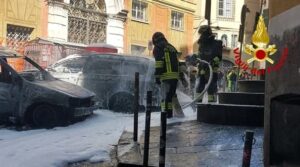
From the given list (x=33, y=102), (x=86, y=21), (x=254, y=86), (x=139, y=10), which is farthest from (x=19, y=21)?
(x=254, y=86)

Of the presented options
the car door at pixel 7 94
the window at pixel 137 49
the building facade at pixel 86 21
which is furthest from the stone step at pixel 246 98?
the window at pixel 137 49

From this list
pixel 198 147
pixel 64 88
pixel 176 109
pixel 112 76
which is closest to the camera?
pixel 198 147

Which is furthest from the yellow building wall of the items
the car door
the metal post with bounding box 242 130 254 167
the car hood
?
the metal post with bounding box 242 130 254 167

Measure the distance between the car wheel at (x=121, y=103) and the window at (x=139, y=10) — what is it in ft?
58.5

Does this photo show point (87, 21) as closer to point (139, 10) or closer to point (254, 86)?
point (139, 10)

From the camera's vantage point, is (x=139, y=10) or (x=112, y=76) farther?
(x=139, y=10)

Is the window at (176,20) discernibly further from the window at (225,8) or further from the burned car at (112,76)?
the burned car at (112,76)

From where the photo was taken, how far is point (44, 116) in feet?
34.2

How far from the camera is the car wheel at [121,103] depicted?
43.0 feet

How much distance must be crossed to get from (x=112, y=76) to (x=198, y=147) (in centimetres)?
692

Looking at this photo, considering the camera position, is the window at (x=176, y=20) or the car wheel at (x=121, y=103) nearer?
the car wheel at (x=121, y=103)

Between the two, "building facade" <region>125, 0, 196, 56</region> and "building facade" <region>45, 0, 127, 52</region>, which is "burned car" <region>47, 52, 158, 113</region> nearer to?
"building facade" <region>45, 0, 127, 52</region>

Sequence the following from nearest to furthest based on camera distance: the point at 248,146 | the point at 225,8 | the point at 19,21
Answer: the point at 248,146 → the point at 19,21 → the point at 225,8

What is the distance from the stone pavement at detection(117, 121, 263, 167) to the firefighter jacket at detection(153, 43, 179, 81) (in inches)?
52.3
